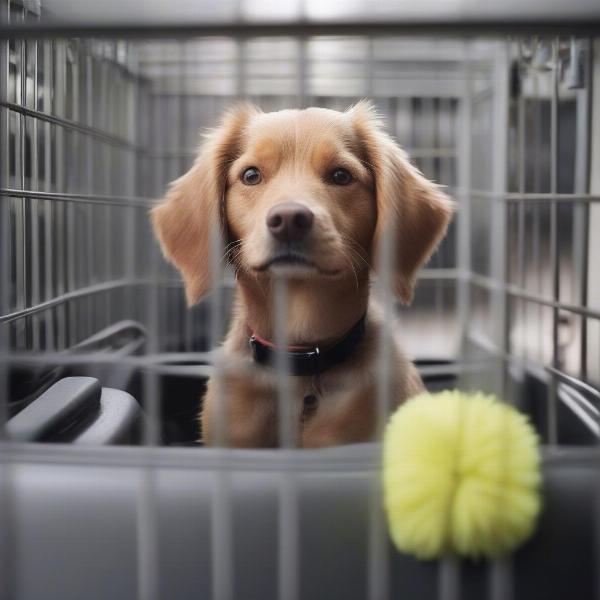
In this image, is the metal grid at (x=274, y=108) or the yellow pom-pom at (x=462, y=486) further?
the metal grid at (x=274, y=108)

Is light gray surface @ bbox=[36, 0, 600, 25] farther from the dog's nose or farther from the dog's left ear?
the dog's left ear

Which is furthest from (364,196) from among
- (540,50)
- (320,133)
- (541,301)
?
(540,50)

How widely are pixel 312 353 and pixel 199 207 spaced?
26cm

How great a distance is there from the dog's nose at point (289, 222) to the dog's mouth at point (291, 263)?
0.02m

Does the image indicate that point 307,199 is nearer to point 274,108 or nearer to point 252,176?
point 252,176

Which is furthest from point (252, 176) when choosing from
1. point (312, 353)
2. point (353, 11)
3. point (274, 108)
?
point (274, 108)

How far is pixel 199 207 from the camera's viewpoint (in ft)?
3.66

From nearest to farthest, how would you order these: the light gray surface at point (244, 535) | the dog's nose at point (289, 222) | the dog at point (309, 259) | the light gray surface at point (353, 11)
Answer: the light gray surface at point (353, 11), the light gray surface at point (244, 535), the dog's nose at point (289, 222), the dog at point (309, 259)

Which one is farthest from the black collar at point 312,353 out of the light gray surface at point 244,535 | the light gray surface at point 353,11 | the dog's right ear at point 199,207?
the light gray surface at point 353,11

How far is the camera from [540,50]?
141 cm

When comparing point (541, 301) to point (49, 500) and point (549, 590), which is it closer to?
point (549, 590)

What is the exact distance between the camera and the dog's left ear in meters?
1.06

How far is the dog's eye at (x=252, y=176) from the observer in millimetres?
1031

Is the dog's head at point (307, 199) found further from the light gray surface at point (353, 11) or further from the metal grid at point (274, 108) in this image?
the light gray surface at point (353, 11)
